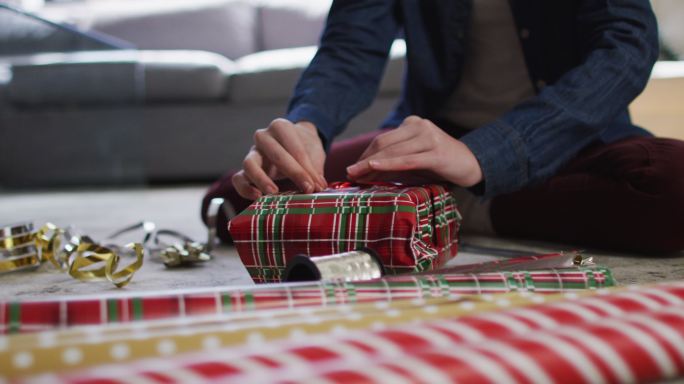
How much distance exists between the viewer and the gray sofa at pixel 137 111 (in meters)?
2.35

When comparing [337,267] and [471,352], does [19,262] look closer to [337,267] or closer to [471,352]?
[337,267]

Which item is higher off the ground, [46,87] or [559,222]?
[46,87]

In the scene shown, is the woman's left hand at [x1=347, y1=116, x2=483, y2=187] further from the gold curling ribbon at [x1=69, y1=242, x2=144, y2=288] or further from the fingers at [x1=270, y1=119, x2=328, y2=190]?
the gold curling ribbon at [x1=69, y1=242, x2=144, y2=288]

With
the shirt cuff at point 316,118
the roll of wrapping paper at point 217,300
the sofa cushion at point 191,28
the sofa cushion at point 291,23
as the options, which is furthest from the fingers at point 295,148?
the sofa cushion at point 191,28

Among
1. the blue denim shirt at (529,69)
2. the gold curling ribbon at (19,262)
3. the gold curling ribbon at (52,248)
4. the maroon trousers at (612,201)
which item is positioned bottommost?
the gold curling ribbon at (19,262)

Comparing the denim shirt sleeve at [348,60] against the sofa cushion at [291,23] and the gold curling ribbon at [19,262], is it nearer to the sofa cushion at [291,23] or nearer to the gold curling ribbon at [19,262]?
the gold curling ribbon at [19,262]

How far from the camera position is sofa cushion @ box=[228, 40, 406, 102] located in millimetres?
2268

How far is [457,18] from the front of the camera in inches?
43.7

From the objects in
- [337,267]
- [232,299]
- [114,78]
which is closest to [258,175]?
[337,267]

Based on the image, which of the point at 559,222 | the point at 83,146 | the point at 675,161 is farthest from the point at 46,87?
the point at 675,161

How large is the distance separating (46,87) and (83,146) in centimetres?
23

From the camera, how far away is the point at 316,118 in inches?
37.8

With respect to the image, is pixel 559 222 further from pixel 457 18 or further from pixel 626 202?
pixel 457 18

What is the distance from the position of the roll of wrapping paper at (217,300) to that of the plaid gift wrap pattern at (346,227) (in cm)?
12
